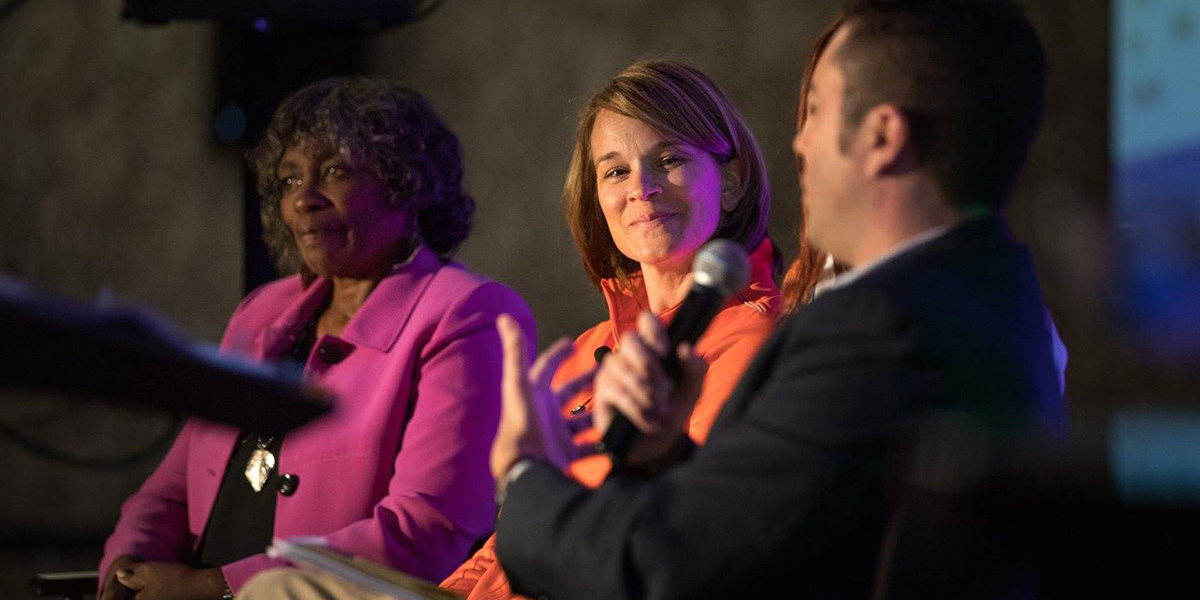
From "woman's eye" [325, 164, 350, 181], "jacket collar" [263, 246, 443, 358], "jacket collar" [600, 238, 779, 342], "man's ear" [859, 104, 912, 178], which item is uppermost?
"man's ear" [859, 104, 912, 178]

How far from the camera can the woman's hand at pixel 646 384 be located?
137cm

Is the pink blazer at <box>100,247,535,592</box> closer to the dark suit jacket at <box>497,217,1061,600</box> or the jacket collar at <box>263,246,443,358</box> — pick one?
the jacket collar at <box>263,246,443,358</box>

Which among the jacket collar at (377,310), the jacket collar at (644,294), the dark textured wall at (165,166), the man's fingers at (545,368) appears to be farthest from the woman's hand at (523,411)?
the dark textured wall at (165,166)

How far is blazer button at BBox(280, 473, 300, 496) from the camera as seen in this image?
8.88 ft

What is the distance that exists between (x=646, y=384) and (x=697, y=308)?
123mm

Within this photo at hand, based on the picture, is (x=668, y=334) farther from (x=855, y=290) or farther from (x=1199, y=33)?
(x=1199, y=33)

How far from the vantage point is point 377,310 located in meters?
2.84

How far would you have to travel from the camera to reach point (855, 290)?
1.27m

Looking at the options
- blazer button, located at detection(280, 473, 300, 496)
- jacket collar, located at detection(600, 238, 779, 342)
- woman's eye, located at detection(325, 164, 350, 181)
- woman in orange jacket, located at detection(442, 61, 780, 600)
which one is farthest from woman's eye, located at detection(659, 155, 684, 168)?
blazer button, located at detection(280, 473, 300, 496)

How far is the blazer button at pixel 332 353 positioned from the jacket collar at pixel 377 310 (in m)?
0.05

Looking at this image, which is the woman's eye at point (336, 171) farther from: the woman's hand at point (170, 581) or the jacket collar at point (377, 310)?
the woman's hand at point (170, 581)

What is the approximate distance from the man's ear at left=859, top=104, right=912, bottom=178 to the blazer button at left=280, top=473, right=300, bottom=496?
65.7 inches

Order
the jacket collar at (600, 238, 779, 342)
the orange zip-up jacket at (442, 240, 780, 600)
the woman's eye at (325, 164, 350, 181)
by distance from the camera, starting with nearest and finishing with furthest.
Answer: the orange zip-up jacket at (442, 240, 780, 600), the jacket collar at (600, 238, 779, 342), the woman's eye at (325, 164, 350, 181)

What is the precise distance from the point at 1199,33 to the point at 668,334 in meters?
1.92
